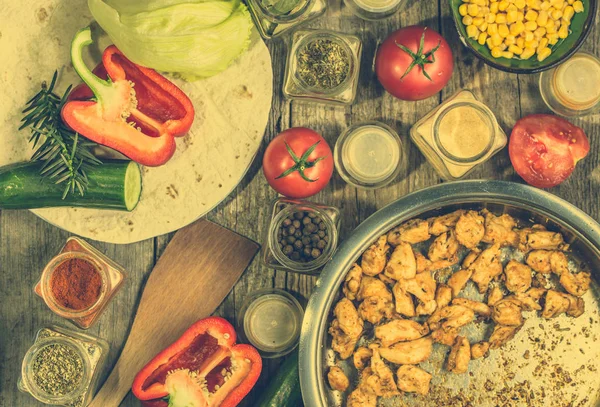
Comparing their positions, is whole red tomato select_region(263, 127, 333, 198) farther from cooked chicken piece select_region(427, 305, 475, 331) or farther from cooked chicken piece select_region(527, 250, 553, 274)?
cooked chicken piece select_region(527, 250, 553, 274)

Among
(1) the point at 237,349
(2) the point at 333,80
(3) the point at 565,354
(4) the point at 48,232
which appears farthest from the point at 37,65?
(3) the point at 565,354

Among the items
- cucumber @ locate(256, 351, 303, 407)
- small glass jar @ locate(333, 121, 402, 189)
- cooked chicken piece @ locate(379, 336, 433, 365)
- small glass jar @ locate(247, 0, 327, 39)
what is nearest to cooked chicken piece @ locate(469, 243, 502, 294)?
cooked chicken piece @ locate(379, 336, 433, 365)

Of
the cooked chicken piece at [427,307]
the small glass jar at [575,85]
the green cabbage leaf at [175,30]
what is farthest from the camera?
the small glass jar at [575,85]

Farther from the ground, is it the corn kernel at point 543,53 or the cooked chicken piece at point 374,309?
the corn kernel at point 543,53

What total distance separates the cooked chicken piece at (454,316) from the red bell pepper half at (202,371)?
53 cm

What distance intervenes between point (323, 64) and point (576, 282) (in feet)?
3.10

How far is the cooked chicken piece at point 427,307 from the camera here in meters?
2.05

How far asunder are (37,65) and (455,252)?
51.8 inches

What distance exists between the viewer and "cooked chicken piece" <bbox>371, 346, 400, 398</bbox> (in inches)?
79.8

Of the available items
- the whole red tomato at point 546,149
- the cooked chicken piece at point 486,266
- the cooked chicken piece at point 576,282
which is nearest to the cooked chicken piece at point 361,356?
the cooked chicken piece at point 486,266

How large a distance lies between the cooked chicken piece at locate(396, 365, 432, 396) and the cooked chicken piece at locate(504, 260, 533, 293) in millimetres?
345

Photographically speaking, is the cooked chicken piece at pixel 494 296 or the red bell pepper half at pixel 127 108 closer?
the red bell pepper half at pixel 127 108

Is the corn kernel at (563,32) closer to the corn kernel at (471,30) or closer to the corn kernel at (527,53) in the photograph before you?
the corn kernel at (527,53)

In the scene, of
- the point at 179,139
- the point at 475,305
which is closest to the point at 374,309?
the point at 475,305
